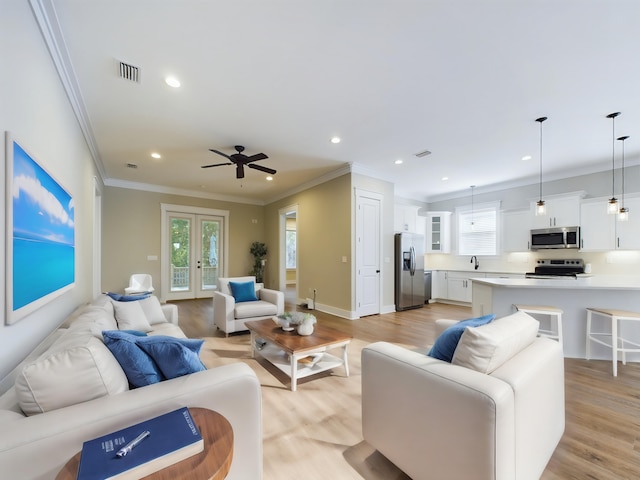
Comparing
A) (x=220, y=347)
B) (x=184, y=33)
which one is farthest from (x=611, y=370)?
(x=184, y=33)

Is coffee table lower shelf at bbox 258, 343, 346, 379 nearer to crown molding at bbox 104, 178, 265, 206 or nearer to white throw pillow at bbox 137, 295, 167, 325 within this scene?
white throw pillow at bbox 137, 295, 167, 325

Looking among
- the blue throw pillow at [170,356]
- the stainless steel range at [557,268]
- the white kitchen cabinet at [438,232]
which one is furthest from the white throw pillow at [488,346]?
the white kitchen cabinet at [438,232]

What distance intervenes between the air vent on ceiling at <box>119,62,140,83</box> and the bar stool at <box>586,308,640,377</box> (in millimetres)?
5082

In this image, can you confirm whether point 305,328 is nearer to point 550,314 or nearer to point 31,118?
point 31,118

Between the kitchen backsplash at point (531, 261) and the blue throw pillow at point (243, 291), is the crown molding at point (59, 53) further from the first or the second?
the kitchen backsplash at point (531, 261)

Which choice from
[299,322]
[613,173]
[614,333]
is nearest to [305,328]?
[299,322]

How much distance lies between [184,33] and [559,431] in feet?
11.8

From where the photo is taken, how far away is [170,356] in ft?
4.35

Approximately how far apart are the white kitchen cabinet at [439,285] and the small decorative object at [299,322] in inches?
194

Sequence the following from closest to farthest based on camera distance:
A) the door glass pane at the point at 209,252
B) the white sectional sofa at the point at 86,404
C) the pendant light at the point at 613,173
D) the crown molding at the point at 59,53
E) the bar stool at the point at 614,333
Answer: the white sectional sofa at the point at 86,404 < the crown molding at the point at 59,53 < the bar stool at the point at 614,333 < the pendant light at the point at 613,173 < the door glass pane at the point at 209,252

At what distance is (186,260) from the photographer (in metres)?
6.98

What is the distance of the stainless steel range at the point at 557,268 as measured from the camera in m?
4.99

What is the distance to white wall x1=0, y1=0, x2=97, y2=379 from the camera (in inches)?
53.2

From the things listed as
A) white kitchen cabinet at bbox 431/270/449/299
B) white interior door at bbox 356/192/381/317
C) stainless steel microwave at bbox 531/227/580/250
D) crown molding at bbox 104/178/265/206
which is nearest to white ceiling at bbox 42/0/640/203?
white interior door at bbox 356/192/381/317
